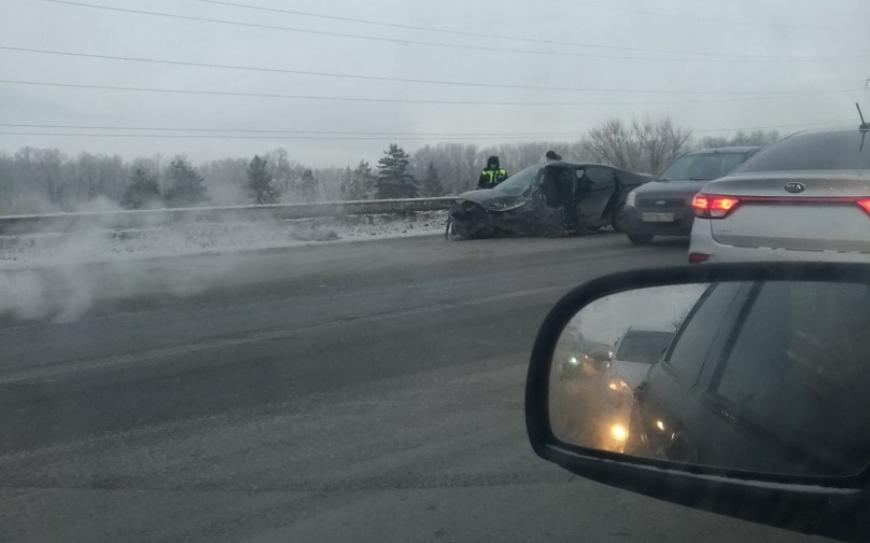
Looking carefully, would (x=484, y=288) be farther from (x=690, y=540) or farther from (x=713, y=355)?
(x=713, y=355)

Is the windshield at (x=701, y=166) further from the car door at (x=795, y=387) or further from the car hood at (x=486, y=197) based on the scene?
the car door at (x=795, y=387)

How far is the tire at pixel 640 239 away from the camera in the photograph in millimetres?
14180

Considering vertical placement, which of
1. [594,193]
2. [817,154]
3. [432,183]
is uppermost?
[817,154]

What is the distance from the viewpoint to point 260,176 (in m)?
29.2

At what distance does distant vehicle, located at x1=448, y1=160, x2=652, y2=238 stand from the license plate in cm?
352

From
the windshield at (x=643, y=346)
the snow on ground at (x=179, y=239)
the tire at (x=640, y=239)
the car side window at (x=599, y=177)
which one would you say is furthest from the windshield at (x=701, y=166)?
the windshield at (x=643, y=346)

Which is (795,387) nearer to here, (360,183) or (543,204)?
(543,204)

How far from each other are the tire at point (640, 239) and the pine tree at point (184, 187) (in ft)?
42.6

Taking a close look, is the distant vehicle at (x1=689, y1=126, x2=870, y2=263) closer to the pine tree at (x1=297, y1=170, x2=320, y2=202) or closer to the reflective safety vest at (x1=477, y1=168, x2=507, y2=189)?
the reflective safety vest at (x1=477, y1=168, x2=507, y2=189)

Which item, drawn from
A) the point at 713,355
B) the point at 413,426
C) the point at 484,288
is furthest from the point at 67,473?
the point at 484,288

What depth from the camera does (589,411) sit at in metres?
2.64

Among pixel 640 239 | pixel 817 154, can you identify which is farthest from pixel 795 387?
pixel 640 239

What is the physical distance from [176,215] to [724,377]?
61.2 feet

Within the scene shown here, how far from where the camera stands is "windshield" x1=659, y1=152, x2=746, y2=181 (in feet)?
44.6
